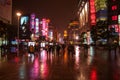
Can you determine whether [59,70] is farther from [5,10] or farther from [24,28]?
[24,28]

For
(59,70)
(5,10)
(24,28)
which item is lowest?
(59,70)

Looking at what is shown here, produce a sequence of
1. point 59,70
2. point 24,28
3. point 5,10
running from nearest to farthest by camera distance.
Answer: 1. point 59,70
2. point 5,10
3. point 24,28

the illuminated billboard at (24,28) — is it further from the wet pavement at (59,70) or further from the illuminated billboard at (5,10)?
the wet pavement at (59,70)

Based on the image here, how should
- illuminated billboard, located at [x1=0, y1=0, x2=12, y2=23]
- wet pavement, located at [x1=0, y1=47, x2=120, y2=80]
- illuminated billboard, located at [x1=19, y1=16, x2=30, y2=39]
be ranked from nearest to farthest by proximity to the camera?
wet pavement, located at [x1=0, y1=47, x2=120, y2=80], illuminated billboard, located at [x1=0, y1=0, x2=12, y2=23], illuminated billboard, located at [x1=19, y1=16, x2=30, y2=39]

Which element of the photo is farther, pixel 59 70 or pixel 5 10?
pixel 5 10

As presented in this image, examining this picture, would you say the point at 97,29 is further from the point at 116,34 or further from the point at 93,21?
the point at 93,21

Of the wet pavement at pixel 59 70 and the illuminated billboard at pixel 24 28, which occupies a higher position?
the illuminated billboard at pixel 24 28

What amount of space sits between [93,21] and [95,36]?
63.1 ft

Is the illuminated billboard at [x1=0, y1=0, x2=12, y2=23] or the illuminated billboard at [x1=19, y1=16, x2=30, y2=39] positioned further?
the illuminated billboard at [x1=19, y1=16, x2=30, y2=39]

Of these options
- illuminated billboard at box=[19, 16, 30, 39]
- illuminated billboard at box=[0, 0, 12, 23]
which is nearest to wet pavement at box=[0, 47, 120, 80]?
illuminated billboard at box=[0, 0, 12, 23]

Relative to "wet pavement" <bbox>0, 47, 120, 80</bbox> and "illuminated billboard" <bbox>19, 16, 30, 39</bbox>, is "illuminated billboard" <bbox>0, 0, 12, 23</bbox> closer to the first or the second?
"illuminated billboard" <bbox>19, 16, 30, 39</bbox>

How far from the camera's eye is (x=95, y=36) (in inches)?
4734

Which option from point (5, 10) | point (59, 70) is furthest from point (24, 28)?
point (59, 70)

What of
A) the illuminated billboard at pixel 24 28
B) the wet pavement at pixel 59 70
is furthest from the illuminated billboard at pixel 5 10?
the wet pavement at pixel 59 70
